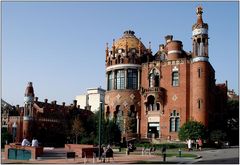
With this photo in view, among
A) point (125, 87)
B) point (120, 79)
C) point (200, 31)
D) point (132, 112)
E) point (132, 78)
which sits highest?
point (200, 31)

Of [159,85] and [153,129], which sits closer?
[159,85]

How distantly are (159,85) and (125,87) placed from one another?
5950 mm

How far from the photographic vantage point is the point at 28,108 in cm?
6538

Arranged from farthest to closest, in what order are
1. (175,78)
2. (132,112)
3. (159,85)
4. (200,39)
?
1. (132,112)
2. (159,85)
3. (175,78)
4. (200,39)

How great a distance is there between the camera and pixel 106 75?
72.0m


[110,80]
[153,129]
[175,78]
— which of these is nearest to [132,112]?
[153,129]

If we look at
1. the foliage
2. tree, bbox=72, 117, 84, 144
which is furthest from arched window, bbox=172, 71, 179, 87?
tree, bbox=72, 117, 84, 144

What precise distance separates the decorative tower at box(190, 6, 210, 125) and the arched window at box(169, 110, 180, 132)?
108 inches

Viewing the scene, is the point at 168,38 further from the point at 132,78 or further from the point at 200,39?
the point at 200,39

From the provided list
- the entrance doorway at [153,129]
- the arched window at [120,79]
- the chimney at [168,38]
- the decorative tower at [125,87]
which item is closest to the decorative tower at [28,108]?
the decorative tower at [125,87]

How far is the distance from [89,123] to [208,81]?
66.7ft

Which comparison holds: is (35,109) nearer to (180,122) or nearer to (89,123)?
(89,123)

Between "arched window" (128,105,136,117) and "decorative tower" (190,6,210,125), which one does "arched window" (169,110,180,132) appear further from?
"arched window" (128,105,136,117)

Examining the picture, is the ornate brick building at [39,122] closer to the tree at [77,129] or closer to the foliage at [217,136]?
the tree at [77,129]
